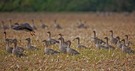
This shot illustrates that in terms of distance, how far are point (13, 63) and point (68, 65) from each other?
213 cm

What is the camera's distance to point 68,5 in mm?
71312

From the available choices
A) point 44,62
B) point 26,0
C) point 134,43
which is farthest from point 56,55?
point 26,0

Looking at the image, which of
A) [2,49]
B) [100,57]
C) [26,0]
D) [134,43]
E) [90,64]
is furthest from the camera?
[26,0]

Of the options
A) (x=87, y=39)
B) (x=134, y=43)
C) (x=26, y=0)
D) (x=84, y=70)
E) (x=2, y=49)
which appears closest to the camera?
(x=84, y=70)

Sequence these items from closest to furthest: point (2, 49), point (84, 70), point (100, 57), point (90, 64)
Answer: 1. point (84, 70)
2. point (90, 64)
3. point (100, 57)
4. point (2, 49)

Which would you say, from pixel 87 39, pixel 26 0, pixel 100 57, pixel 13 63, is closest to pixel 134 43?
pixel 87 39

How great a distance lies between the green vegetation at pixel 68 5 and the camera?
66.7m

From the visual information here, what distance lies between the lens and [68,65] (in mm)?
16578

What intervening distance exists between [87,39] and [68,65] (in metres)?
9.31

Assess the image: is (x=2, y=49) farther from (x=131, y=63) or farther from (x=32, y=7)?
(x=32, y=7)

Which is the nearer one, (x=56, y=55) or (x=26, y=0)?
(x=56, y=55)

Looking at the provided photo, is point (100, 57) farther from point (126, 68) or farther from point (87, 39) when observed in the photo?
point (87, 39)

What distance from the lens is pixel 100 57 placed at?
18.2 meters

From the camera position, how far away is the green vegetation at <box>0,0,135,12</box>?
66.7m
